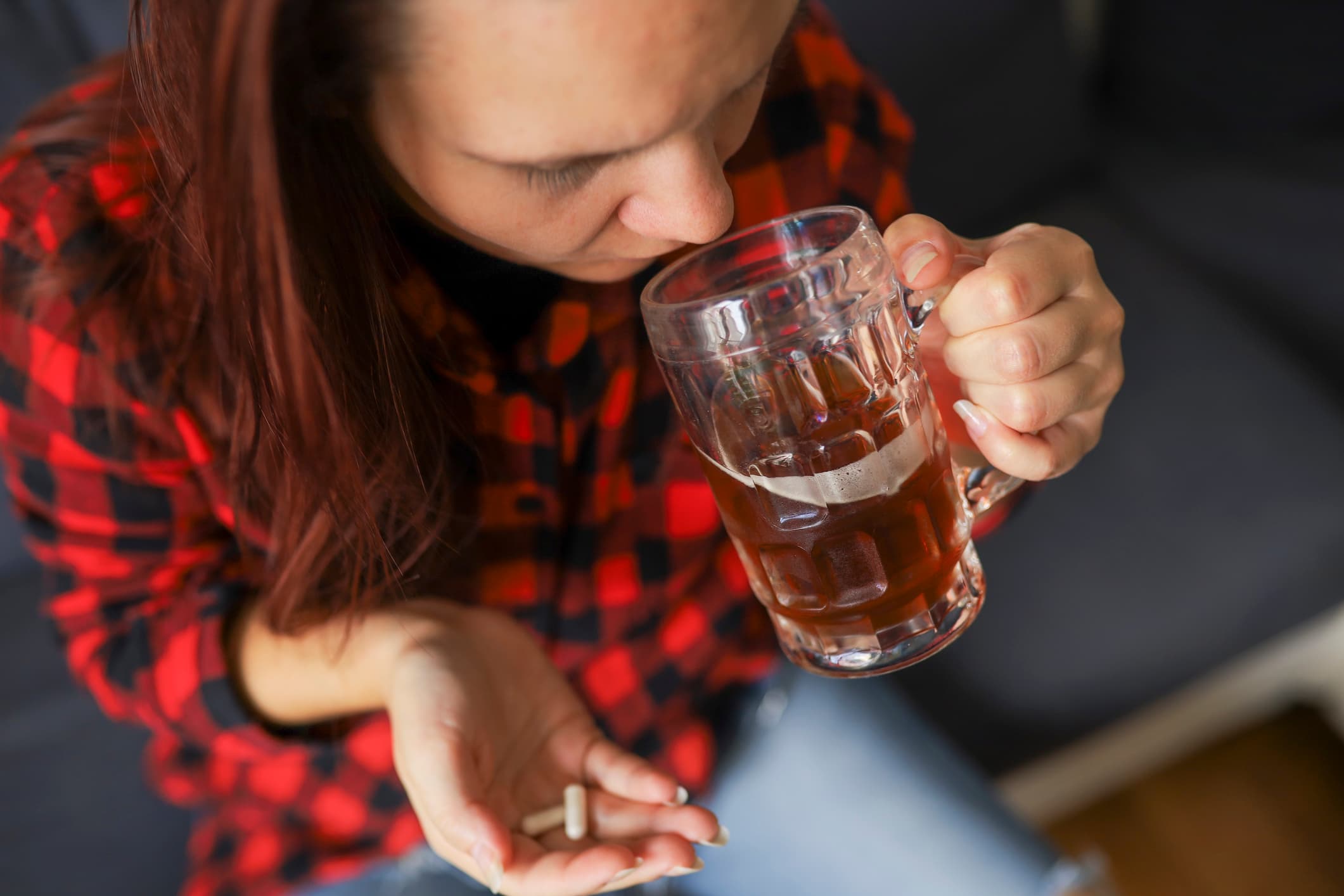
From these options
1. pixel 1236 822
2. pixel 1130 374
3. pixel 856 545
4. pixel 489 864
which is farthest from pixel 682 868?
pixel 1236 822

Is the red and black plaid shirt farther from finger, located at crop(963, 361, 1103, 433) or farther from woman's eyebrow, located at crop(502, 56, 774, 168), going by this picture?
finger, located at crop(963, 361, 1103, 433)

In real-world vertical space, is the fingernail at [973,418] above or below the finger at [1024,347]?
below

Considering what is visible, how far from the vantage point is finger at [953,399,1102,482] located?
74 centimetres

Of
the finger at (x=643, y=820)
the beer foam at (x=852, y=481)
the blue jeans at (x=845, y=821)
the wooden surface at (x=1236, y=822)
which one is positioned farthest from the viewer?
the wooden surface at (x=1236, y=822)

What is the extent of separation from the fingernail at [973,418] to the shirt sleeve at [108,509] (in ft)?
2.13

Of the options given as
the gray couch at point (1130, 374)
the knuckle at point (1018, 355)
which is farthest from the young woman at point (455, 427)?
the gray couch at point (1130, 374)

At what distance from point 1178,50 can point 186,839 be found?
1967 millimetres

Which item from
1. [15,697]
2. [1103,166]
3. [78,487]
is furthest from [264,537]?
[1103,166]

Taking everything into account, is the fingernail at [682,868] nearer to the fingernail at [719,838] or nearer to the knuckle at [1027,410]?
the fingernail at [719,838]

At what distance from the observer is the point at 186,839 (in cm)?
133

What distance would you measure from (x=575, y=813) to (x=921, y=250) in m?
0.49

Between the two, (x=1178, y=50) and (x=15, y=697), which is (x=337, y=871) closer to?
(x=15, y=697)

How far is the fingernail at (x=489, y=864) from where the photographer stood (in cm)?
74

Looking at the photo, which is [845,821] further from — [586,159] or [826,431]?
[586,159]
